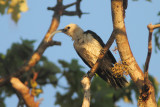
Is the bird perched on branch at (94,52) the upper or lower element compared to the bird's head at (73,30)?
lower

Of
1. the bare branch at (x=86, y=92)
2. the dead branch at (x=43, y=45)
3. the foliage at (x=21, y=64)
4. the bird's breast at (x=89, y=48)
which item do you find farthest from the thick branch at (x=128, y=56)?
the foliage at (x=21, y=64)

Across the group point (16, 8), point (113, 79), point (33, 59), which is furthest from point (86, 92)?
point (33, 59)

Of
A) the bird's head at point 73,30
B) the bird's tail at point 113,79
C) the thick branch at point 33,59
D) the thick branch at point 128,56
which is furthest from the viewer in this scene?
the thick branch at point 33,59

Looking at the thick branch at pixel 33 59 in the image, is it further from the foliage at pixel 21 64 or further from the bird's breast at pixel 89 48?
the foliage at pixel 21 64

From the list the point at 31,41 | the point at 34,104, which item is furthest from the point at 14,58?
the point at 34,104

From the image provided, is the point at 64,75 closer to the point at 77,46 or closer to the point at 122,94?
the point at 122,94

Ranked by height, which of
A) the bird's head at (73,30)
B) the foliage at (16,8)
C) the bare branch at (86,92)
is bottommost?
the bare branch at (86,92)

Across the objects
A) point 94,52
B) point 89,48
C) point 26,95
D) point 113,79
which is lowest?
point 113,79

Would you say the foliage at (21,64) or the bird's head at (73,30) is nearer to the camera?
the bird's head at (73,30)

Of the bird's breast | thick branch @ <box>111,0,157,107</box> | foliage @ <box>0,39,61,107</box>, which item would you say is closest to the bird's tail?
the bird's breast

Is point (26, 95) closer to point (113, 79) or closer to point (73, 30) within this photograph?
point (73, 30)

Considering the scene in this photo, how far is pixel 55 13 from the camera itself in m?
9.38

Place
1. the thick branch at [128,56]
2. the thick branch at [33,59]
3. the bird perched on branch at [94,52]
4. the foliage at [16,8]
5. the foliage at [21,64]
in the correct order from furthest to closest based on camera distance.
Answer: the foliage at [21,64]
the thick branch at [33,59]
the bird perched on branch at [94,52]
the foliage at [16,8]
the thick branch at [128,56]

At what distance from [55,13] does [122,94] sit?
4671 millimetres
